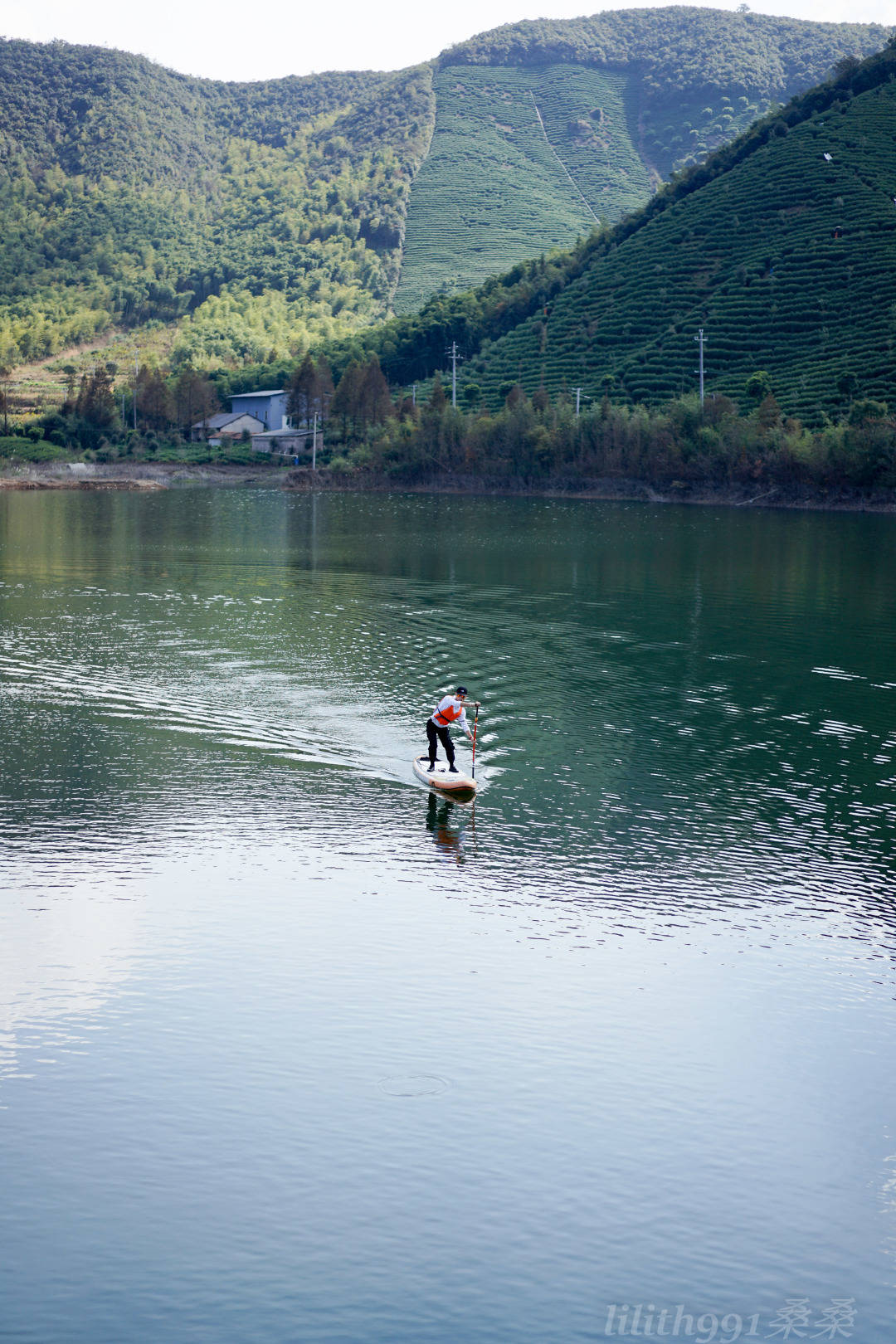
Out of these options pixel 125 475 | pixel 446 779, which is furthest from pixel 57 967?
pixel 125 475

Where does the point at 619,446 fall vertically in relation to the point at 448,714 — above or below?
above

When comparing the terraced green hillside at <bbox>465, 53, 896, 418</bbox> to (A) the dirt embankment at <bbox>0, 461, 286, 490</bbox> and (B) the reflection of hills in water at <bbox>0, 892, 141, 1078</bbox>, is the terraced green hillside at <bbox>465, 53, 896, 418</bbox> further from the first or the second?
(B) the reflection of hills in water at <bbox>0, 892, 141, 1078</bbox>

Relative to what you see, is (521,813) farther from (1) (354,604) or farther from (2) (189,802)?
(1) (354,604)

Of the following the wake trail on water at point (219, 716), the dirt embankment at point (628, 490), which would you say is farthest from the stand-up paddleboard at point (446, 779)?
the dirt embankment at point (628, 490)

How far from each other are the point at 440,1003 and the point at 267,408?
163 meters

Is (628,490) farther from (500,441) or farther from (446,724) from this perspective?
(446,724)

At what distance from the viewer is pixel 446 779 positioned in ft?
69.1

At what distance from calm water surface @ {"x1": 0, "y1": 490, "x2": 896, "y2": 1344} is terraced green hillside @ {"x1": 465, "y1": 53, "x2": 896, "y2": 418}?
72077 mm

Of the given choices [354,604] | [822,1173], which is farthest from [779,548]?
[822,1173]

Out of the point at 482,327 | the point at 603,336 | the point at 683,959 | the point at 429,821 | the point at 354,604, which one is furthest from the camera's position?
the point at 482,327

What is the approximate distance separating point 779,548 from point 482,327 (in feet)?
325

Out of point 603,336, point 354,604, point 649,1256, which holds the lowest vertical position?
point 649,1256

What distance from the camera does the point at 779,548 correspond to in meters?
60.7

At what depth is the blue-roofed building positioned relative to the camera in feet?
553
